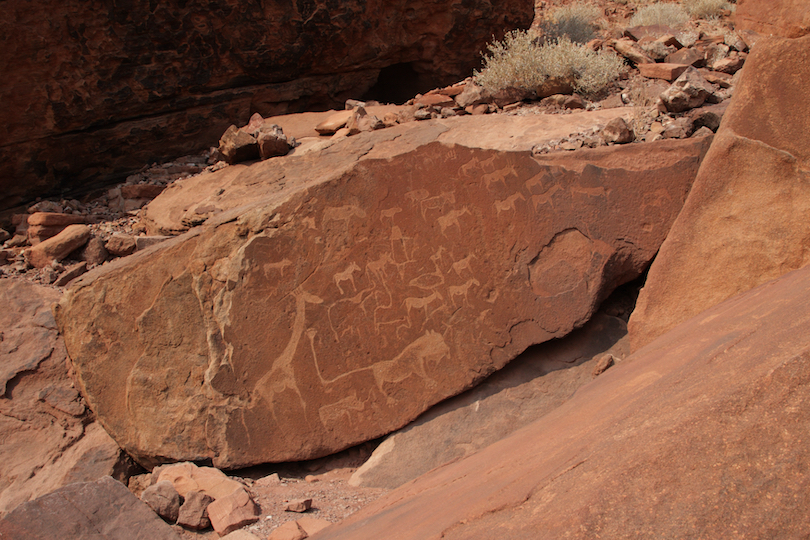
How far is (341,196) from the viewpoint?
276cm

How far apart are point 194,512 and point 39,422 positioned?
1.13 m

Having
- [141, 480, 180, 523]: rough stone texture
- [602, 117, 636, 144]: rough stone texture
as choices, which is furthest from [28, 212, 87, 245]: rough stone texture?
[602, 117, 636, 144]: rough stone texture

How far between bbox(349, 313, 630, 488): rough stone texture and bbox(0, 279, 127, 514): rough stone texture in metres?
1.17

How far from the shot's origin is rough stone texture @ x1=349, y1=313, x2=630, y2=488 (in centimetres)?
250

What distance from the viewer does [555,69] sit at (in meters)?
4.35

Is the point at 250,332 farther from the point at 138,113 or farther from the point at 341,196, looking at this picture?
the point at 138,113

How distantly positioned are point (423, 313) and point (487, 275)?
13.2 inches

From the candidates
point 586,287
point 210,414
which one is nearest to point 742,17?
point 586,287

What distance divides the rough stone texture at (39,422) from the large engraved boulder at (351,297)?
19 cm

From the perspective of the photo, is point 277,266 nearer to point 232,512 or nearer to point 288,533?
point 232,512

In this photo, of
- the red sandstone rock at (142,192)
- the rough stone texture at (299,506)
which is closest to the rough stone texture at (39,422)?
the rough stone texture at (299,506)

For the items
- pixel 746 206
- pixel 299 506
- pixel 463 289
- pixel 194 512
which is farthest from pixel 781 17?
pixel 194 512

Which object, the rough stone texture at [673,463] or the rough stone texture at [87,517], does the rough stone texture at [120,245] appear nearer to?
the rough stone texture at [87,517]

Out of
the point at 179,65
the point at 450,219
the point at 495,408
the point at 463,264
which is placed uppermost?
the point at 179,65
